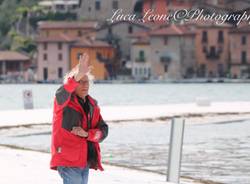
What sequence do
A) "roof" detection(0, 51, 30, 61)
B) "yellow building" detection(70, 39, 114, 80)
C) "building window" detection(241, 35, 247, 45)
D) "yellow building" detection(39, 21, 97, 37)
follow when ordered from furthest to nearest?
"yellow building" detection(39, 21, 97, 37) < "roof" detection(0, 51, 30, 61) < "yellow building" detection(70, 39, 114, 80) < "building window" detection(241, 35, 247, 45)

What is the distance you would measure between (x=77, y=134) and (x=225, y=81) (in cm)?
11953

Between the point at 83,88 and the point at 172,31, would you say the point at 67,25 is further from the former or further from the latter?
the point at 83,88

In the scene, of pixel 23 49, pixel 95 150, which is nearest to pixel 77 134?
pixel 95 150

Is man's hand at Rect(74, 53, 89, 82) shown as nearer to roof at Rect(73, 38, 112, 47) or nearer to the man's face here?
the man's face

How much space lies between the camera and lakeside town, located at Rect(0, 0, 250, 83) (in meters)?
131

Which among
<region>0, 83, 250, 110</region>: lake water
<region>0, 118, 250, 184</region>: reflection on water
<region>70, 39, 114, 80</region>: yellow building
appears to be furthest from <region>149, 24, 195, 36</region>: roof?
<region>0, 118, 250, 184</region>: reflection on water

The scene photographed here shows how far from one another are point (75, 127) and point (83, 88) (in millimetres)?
316

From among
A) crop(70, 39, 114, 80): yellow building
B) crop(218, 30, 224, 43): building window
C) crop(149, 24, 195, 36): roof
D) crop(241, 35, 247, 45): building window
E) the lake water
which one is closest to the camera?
the lake water

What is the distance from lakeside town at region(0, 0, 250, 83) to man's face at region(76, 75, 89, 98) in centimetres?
11506

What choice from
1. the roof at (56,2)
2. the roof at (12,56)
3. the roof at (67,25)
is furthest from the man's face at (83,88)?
the roof at (56,2)

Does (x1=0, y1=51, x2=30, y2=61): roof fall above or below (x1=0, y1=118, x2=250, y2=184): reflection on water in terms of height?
below

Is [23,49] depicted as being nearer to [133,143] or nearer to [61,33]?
[61,33]

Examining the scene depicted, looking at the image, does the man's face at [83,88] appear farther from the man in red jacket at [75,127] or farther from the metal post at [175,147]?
the metal post at [175,147]

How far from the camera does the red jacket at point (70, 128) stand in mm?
8766
